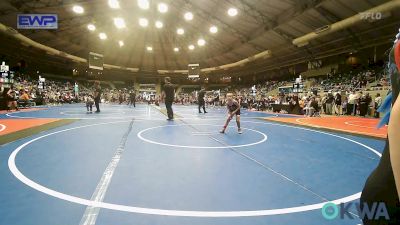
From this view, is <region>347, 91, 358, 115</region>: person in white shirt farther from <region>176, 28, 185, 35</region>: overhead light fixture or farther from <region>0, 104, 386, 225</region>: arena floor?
<region>176, 28, 185, 35</region>: overhead light fixture

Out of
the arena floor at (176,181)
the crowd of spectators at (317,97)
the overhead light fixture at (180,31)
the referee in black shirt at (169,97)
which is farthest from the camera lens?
the overhead light fixture at (180,31)

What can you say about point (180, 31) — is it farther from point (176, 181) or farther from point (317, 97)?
point (176, 181)

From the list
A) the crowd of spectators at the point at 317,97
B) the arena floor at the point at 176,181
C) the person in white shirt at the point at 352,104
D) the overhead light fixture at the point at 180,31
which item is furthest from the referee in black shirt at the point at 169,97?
the overhead light fixture at the point at 180,31

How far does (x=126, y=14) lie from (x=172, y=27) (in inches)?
254

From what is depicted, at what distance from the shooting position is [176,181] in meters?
3.80

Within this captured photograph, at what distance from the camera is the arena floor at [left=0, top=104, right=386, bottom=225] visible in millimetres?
2736

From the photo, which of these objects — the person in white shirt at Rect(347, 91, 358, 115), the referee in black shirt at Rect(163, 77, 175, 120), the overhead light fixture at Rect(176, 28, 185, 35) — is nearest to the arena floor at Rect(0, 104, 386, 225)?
the referee in black shirt at Rect(163, 77, 175, 120)

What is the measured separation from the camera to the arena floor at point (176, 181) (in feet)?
8.98

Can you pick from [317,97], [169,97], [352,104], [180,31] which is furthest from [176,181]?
[180,31]

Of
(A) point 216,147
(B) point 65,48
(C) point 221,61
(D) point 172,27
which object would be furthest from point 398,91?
(C) point 221,61

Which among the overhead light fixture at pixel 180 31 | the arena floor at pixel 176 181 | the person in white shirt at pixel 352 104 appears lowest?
the arena floor at pixel 176 181

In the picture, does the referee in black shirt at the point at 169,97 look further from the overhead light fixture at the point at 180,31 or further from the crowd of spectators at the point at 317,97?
the overhead light fixture at the point at 180,31

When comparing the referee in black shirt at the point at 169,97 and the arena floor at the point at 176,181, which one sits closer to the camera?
the arena floor at the point at 176,181

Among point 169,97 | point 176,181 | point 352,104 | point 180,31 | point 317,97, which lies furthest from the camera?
point 180,31
